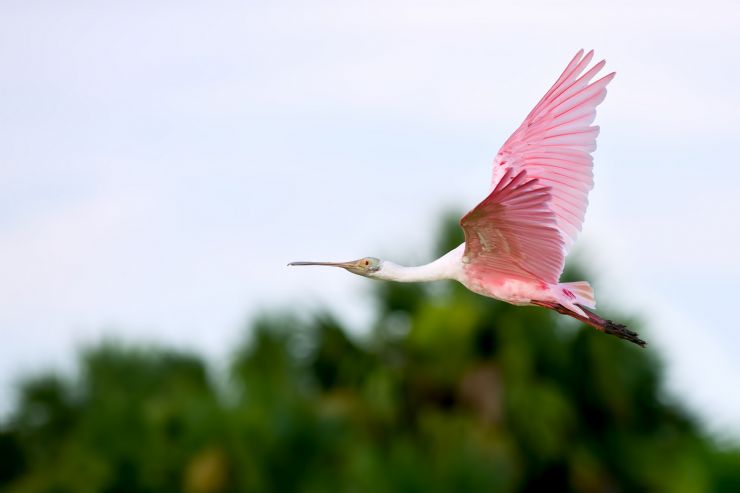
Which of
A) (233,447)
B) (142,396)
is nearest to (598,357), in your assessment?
(233,447)

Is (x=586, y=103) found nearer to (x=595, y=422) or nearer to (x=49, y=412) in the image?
(x=595, y=422)

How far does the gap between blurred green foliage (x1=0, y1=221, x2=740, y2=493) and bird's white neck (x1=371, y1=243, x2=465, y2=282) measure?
23.7 feet

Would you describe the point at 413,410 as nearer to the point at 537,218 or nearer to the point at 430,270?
the point at 430,270

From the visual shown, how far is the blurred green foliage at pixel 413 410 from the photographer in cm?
1553

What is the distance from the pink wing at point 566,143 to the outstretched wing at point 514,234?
0.50 metres

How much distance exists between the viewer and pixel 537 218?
6766 millimetres

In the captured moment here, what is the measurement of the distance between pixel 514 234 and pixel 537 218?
7.7 inches

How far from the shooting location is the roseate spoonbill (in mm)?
6762

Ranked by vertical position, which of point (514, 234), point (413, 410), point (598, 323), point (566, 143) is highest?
point (566, 143)

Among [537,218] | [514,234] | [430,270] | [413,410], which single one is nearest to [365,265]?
[430,270]

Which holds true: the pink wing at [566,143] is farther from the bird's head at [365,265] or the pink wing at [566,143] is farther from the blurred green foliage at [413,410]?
the blurred green foliage at [413,410]

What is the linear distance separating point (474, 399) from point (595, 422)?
4.83 feet

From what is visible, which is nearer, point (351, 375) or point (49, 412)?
point (351, 375)

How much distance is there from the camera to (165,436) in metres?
16.8
